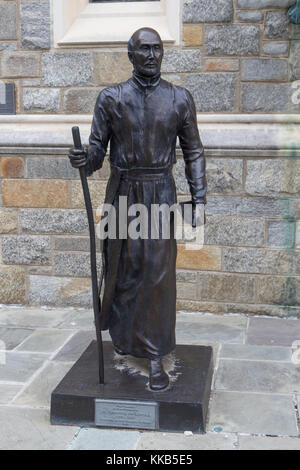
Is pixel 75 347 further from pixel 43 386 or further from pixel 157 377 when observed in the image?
pixel 157 377

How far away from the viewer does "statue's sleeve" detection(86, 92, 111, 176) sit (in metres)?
3.44

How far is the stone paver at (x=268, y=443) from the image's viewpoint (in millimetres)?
3195

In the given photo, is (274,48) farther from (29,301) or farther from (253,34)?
(29,301)

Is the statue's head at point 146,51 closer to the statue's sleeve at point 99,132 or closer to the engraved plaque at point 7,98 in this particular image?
the statue's sleeve at point 99,132

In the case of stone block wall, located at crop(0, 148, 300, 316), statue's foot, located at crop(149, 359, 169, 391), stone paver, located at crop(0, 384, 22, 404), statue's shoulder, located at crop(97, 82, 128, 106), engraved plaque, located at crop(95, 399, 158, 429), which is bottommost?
stone paver, located at crop(0, 384, 22, 404)

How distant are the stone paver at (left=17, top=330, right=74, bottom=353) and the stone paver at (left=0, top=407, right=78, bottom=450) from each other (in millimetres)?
988

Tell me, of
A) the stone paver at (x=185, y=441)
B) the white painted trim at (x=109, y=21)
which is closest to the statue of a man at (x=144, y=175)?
the stone paver at (x=185, y=441)

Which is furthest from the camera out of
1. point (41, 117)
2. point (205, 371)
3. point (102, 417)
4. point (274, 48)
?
point (41, 117)

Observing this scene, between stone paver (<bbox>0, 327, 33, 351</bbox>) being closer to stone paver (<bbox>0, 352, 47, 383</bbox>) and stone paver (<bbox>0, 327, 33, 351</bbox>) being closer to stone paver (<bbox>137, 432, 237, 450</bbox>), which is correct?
stone paver (<bbox>0, 352, 47, 383</bbox>)

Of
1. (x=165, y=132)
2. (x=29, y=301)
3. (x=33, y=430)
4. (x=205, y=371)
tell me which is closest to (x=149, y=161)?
(x=165, y=132)

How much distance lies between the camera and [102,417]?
11.1 ft

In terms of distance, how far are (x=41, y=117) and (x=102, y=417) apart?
9.67 feet

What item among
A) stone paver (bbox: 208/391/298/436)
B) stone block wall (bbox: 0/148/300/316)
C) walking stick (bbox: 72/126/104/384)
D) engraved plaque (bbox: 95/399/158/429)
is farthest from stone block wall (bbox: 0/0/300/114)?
engraved plaque (bbox: 95/399/158/429)

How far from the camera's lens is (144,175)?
11.4ft
